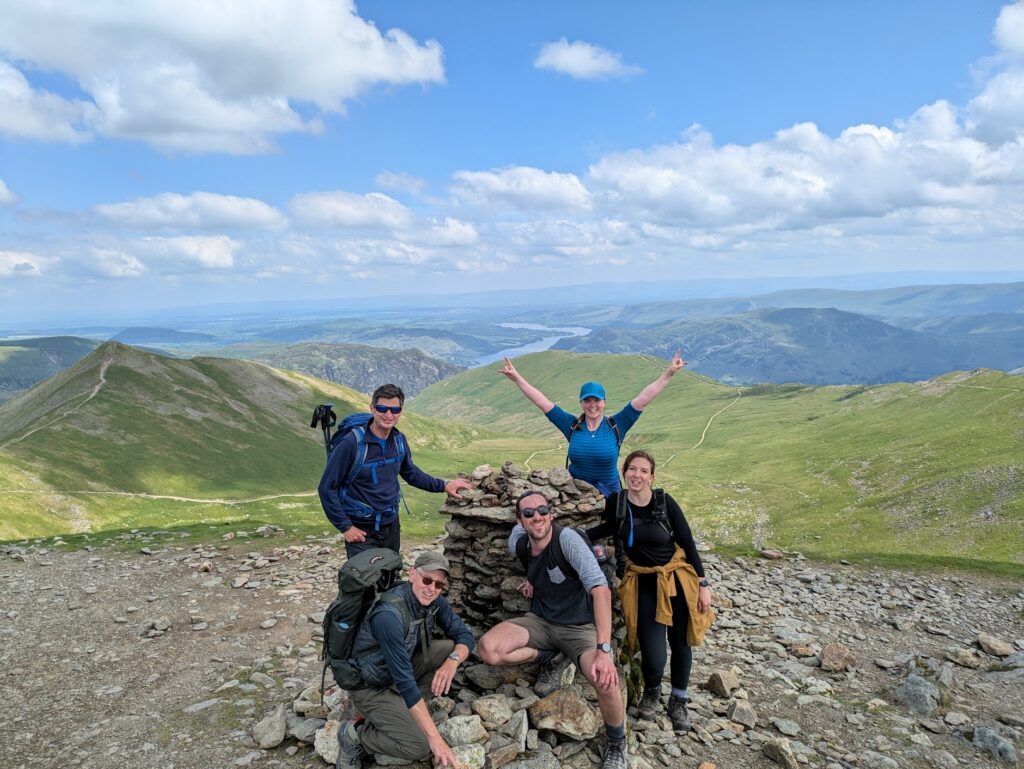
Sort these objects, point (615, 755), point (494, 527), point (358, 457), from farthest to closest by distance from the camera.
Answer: point (494, 527) < point (358, 457) < point (615, 755)

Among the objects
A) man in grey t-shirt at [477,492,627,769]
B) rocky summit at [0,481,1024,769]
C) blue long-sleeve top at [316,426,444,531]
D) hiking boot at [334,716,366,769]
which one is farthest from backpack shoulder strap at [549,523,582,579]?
hiking boot at [334,716,366,769]

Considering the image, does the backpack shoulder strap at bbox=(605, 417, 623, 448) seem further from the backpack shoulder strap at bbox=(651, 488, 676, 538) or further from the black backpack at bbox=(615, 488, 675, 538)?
the backpack shoulder strap at bbox=(651, 488, 676, 538)

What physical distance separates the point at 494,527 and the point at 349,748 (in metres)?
4.49

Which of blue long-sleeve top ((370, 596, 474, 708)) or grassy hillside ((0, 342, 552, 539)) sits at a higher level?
blue long-sleeve top ((370, 596, 474, 708))

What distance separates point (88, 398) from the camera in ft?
314

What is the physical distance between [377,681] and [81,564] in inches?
784

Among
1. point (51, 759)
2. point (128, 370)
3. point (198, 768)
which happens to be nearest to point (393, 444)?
point (198, 768)

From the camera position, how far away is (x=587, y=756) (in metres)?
8.96

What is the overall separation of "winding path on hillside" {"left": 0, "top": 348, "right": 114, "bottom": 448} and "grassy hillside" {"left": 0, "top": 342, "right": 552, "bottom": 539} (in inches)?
12.3

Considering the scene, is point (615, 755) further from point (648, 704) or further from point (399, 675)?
point (399, 675)

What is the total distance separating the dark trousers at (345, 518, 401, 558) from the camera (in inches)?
428

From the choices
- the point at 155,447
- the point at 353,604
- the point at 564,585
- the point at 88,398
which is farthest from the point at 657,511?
the point at 88,398

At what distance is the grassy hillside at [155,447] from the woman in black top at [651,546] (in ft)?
83.8

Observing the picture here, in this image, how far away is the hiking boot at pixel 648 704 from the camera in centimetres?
1037
